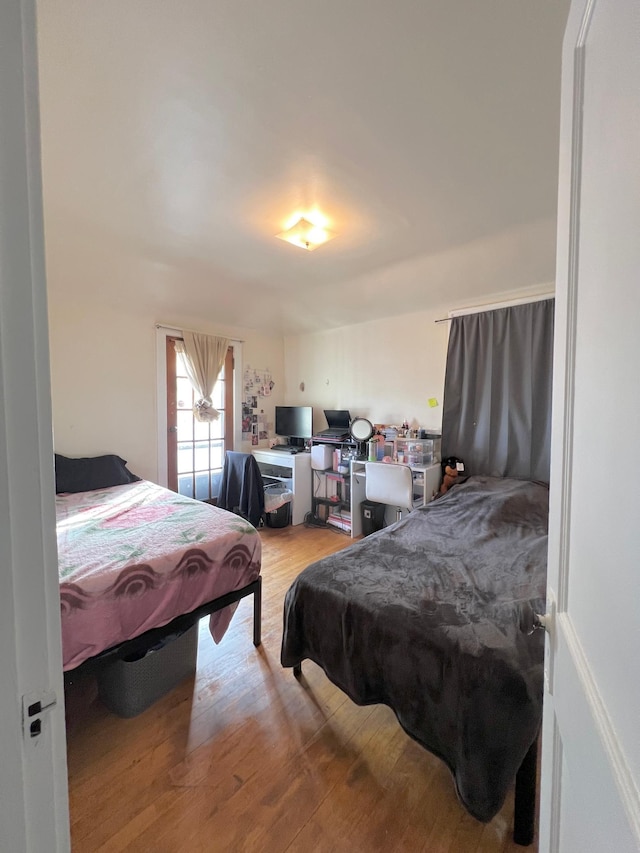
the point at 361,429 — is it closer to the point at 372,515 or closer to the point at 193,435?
the point at 372,515

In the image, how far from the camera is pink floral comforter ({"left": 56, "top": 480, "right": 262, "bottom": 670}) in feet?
4.38

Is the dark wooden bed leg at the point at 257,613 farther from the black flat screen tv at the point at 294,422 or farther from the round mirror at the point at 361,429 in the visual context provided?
the black flat screen tv at the point at 294,422

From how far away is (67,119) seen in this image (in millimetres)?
1434

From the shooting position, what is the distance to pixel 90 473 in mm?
2930

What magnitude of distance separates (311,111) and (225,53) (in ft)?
1.17

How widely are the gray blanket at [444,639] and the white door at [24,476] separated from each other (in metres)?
1.06

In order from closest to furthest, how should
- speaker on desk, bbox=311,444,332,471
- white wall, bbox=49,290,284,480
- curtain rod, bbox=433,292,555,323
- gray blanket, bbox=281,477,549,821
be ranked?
gray blanket, bbox=281,477,549,821
curtain rod, bbox=433,292,555,323
white wall, bbox=49,290,284,480
speaker on desk, bbox=311,444,332,471

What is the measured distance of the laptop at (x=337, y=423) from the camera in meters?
3.91

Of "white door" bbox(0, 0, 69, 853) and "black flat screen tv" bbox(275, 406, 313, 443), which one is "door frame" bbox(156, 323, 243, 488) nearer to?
"black flat screen tv" bbox(275, 406, 313, 443)

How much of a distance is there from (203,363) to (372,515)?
2375 millimetres

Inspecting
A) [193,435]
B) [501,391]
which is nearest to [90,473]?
[193,435]

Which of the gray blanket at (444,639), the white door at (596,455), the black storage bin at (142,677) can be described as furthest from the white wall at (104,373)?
the white door at (596,455)

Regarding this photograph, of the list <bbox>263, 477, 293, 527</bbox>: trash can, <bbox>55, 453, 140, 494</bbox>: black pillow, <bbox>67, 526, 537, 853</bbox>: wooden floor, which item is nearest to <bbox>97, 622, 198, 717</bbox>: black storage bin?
<bbox>67, 526, 537, 853</bbox>: wooden floor

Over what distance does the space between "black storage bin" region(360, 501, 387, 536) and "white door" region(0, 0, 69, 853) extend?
3.13m
